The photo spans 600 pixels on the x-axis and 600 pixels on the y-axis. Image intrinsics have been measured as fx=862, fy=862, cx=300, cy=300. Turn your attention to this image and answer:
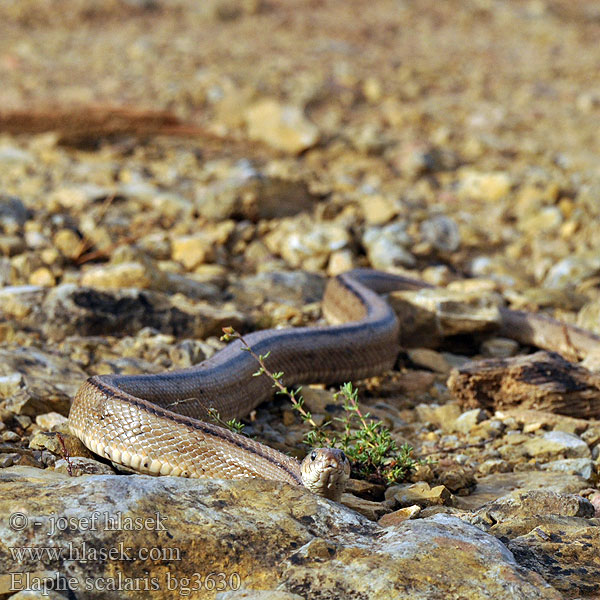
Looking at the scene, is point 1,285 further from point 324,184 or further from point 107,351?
point 324,184

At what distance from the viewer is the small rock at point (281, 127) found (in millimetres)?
11172

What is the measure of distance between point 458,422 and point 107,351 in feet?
8.25

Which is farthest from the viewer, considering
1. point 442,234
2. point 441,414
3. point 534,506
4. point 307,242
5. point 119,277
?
point 442,234

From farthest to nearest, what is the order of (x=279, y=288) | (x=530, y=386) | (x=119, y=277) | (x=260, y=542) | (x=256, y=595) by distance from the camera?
(x=279, y=288), (x=119, y=277), (x=530, y=386), (x=260, y=542), (x=256, y=595)

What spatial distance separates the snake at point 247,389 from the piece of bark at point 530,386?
0.98 meters

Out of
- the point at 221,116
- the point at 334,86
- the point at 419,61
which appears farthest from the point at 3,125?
the point at 419,61

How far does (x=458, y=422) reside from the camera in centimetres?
567

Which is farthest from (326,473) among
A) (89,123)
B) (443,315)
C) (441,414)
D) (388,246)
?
(89,123)

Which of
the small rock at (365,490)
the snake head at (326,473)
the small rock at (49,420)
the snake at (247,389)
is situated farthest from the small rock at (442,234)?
the snake head at (326,473)

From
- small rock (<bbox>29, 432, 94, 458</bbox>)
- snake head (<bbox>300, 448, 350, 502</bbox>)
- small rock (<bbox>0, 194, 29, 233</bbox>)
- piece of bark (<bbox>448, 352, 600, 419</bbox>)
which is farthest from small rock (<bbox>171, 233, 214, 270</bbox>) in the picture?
snake head (<bbox>300, 448, 350, 502</bbox>)

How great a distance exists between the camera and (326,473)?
151 inches

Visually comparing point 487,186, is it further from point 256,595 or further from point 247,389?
point 256,595

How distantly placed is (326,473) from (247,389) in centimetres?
182

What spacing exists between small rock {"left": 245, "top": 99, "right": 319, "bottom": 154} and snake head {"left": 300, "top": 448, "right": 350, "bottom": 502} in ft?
25.2
